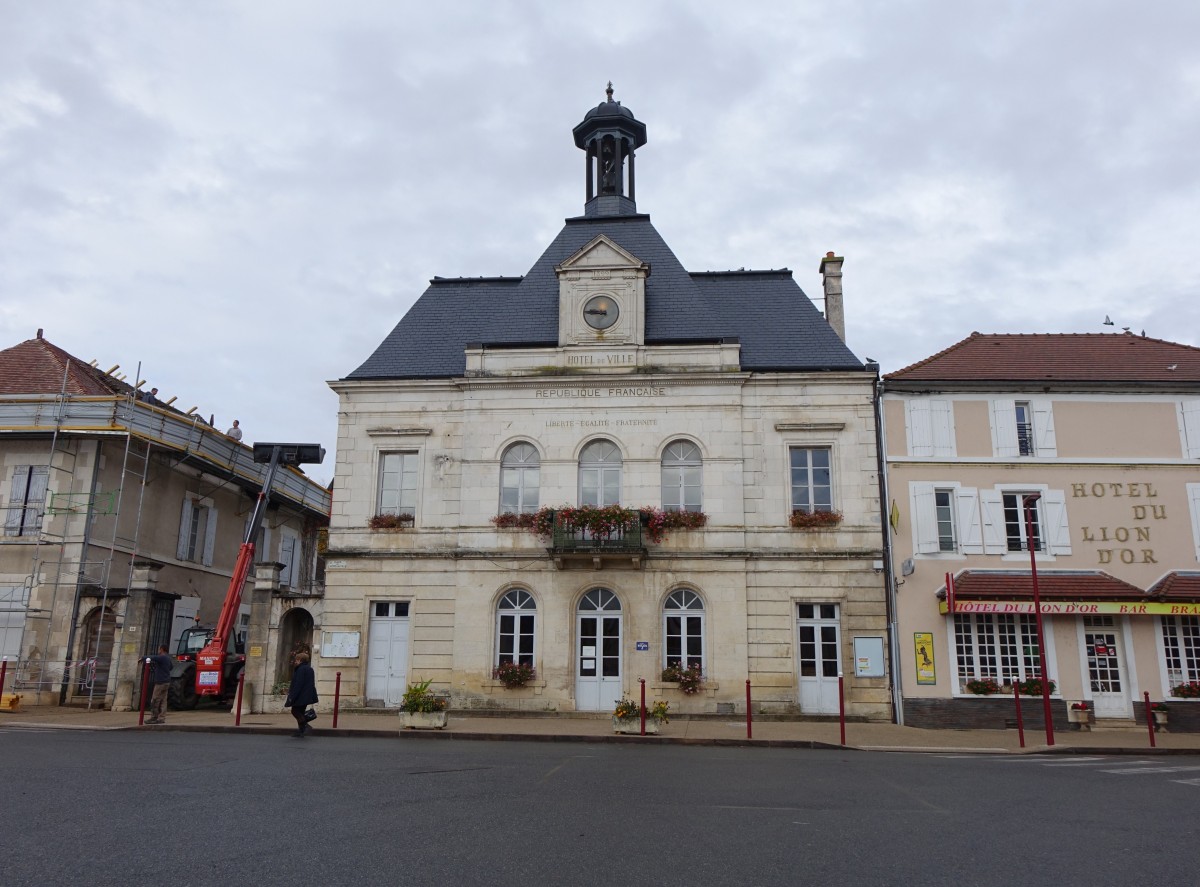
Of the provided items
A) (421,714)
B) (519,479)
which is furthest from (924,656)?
(421,714)

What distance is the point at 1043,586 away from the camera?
19922mm

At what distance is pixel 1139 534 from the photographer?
20.6m

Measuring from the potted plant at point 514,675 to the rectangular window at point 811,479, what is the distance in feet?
22.9

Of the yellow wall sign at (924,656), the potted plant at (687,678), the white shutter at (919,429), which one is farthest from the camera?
the white shutter at (919,429)

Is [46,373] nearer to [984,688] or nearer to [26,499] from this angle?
[26,499]

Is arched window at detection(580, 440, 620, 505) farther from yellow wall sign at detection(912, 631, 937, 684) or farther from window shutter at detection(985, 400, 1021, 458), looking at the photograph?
window shutter at detection(985, 400, 1021, 458)

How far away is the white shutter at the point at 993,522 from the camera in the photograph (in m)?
20.6

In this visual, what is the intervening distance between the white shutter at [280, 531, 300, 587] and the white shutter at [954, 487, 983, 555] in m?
22.2

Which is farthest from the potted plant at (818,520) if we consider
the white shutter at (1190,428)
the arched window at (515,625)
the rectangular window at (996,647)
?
the white shutter at (1190,428)

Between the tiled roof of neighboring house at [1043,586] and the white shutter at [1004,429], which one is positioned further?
the white shutter at [1004,429]

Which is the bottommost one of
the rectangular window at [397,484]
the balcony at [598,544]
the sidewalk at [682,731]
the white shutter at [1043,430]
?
the sidewalk at [682,731]

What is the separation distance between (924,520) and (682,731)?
749cm

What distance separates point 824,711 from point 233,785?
1398 centimetres

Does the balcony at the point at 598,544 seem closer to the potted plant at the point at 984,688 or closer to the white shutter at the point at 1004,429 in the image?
the potted plant at the point at 984,688
